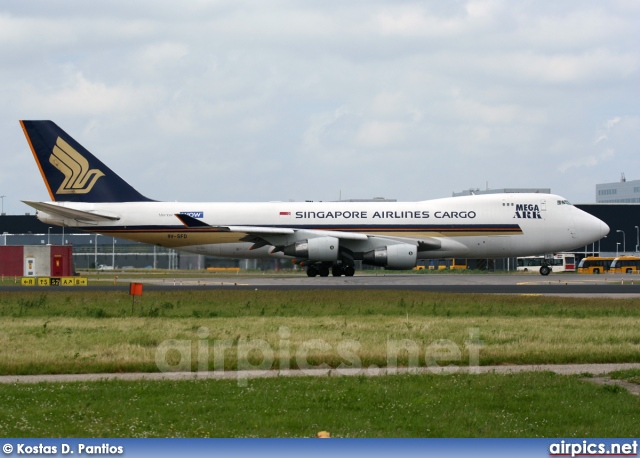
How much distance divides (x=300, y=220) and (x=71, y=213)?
1306 cm

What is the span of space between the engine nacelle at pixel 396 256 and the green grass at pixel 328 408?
33656 millimetres

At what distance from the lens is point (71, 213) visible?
49.2m

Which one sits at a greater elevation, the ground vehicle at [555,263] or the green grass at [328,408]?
the ground vehicle at [555,263]

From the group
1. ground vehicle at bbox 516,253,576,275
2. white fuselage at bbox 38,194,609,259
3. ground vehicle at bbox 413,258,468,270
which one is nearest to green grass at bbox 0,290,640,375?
white fuselage at bbox 38,194,609,259

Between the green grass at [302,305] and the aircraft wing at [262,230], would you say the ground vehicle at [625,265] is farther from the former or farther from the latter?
the green grass at [302,305]

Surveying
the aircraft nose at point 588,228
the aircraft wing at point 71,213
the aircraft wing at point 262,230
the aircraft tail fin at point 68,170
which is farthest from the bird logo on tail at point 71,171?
the aircraft nose at point 588,228

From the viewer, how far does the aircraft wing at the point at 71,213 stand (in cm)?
4841

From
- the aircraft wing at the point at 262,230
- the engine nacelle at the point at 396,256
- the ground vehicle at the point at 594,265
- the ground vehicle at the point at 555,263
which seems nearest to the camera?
the engine nacelle at the point at 396,256

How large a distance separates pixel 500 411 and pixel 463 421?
839 millimetres

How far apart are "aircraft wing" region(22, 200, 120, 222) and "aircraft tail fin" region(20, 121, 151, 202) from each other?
150 cm

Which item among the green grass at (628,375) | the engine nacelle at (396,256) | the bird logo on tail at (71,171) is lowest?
the green grass at (628,375)

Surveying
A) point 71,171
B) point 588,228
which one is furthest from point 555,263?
point 71,171

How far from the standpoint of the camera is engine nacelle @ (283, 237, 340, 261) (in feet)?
156

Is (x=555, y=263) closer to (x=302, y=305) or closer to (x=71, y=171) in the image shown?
(x=71, y=171)
